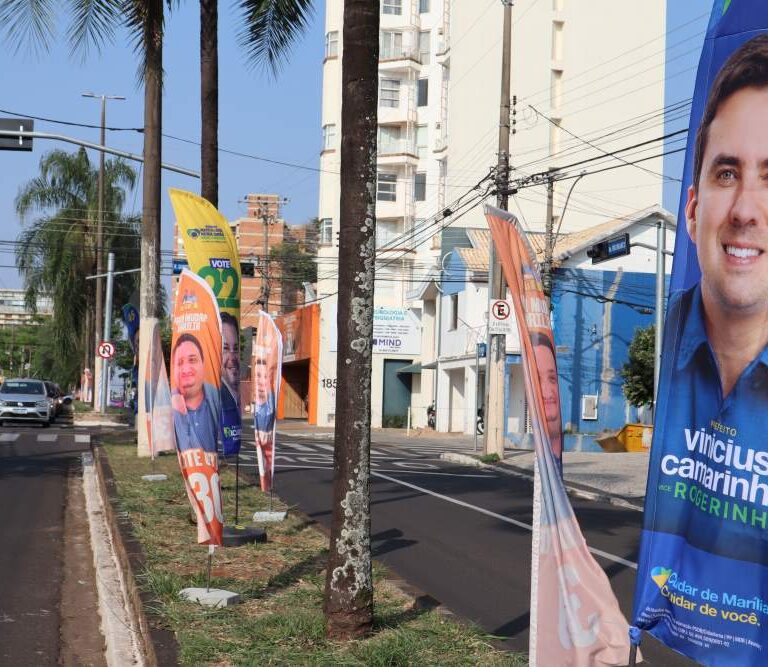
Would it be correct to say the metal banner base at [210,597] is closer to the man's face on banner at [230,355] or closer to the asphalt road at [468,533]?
the asphalt road at [468,533]

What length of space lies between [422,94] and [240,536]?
5417cm

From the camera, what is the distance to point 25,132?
21859 millimetres

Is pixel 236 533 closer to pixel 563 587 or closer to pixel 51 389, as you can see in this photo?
pixel 563 587

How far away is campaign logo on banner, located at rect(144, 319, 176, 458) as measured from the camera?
18625mm

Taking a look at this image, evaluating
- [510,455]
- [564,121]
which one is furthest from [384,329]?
[510,455]

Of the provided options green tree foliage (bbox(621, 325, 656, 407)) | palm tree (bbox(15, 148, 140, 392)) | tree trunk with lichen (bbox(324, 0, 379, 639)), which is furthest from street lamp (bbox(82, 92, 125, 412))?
tree trunk with lichen (bbox(324, 0, 379, 639))

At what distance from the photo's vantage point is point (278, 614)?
789cm

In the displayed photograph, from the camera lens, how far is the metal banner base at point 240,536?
11.3m

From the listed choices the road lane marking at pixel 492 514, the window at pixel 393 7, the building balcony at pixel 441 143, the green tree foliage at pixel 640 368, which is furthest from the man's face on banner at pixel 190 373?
the window at pixel 393 7

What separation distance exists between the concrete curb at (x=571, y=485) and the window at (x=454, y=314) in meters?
18.6

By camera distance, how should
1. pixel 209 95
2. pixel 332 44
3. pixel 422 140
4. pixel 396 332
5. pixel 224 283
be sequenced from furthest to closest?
1. pixel 422 140
2. pixel 332 44
3. pixel 396 332
4. pixel 209 95
5. pixel 224 283

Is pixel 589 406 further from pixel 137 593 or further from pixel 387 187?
pixel 137 593

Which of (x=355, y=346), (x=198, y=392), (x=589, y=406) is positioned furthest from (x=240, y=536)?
(x=589, y=406)

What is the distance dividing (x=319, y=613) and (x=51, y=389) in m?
40.7
